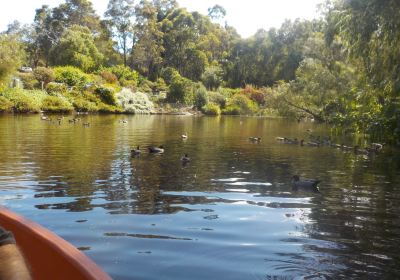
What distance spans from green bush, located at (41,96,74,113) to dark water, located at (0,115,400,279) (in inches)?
1214

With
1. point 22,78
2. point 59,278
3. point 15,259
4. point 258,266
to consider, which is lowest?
point 258,266

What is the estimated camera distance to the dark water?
6059 mm

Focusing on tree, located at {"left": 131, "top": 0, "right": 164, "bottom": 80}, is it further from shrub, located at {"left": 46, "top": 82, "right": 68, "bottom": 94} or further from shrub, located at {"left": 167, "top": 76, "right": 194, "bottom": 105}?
shrub, located at {"left": 46, "top": 82, "right": 68, "bottom": 94}

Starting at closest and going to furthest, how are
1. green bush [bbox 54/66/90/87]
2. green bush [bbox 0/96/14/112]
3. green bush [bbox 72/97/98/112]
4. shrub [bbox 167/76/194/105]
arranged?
green bush [bbox 0/96/14/112], green bush [bbox 72/97/98/112], green bush [bbox 54/66/90/87], shrub [bbox 167/76/194/105]

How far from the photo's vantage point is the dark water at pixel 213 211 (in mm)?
6059

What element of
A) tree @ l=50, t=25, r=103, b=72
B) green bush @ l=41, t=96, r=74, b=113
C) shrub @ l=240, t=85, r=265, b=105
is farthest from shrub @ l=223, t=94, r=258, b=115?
green bush @ l=41, t=96, r=74, b=113

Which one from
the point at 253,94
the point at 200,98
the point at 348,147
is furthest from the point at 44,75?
the point at 348,147

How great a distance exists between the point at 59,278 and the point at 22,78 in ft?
178

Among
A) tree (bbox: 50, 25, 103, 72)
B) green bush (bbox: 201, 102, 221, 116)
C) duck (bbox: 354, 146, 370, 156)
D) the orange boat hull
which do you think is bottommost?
duck (bbox: 354, 146, 370, 156)

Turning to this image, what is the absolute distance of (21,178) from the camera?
12.0 meters

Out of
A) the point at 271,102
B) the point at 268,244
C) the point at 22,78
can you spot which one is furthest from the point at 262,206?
the point at 22,78

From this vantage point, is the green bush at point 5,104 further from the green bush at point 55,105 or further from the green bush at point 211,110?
the green bush at point 211,110

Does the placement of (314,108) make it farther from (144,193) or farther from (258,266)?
(258,266)

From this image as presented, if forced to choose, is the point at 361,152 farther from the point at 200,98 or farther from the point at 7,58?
the point at 200,98
